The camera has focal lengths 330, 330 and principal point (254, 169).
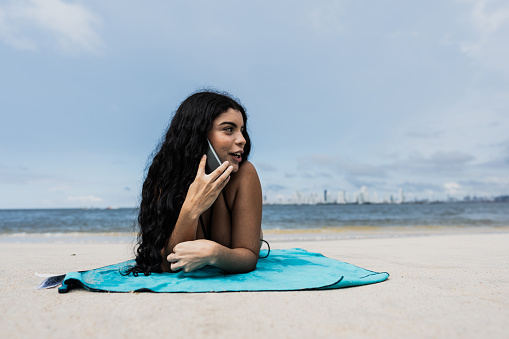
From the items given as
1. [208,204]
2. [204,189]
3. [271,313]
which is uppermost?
[204,189]

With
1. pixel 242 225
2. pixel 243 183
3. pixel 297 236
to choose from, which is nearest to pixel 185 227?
pixel 242 225

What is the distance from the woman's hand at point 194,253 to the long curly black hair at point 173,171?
29cm

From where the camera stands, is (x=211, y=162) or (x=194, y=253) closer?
(x=194, y=253)

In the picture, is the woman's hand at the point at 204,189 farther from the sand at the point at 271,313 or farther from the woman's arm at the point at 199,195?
the sand at the point at 271,313

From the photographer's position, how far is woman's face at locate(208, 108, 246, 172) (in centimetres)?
271

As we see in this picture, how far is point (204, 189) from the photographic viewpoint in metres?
2.45

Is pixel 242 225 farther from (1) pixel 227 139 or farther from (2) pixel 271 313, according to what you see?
(2) pixel 271 313

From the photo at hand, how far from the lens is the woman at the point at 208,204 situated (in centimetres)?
265

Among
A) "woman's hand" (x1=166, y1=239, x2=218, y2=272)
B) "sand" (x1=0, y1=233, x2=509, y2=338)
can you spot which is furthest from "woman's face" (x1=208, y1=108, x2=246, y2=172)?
"sand" (x1=0, y1=233, x2=509, y2=338)

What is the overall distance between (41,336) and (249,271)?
162 centimetres

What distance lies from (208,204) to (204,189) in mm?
128

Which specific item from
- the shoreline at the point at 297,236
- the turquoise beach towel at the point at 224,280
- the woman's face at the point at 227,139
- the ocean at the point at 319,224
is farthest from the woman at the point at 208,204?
the shoreline at the point at 297,236

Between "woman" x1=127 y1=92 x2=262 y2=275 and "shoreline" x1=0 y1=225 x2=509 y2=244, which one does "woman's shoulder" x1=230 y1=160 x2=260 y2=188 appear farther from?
"shoreline" x1=0 y1=225 x2=509 y2=244

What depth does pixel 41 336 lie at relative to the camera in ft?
4.98
